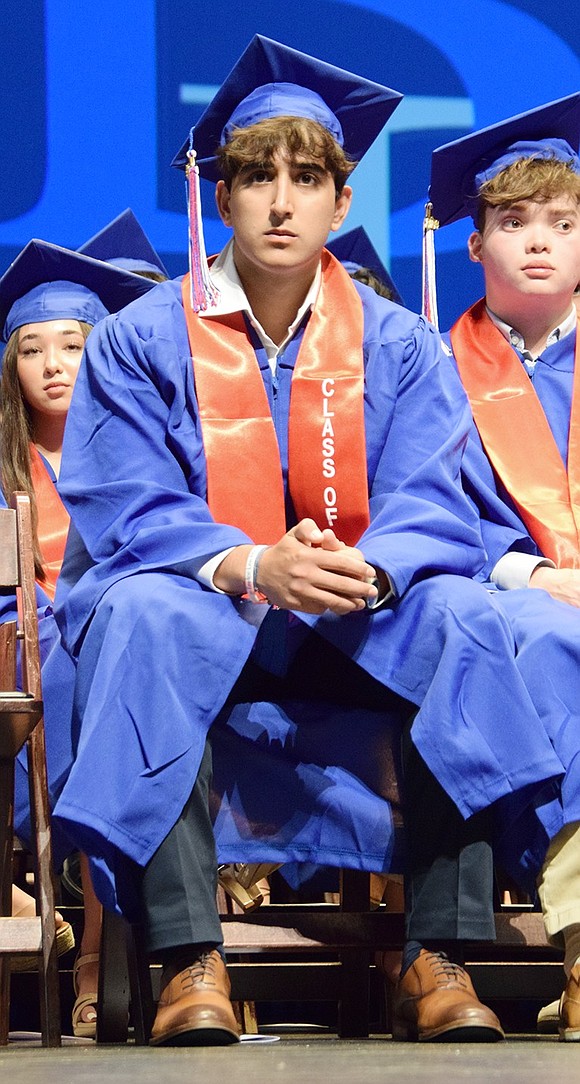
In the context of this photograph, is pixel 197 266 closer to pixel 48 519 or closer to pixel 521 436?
pixel 521 436

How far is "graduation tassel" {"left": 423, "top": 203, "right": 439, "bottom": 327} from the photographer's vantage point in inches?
136

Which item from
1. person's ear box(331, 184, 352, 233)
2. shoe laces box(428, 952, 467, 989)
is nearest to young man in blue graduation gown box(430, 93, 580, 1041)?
person's ear box(331, 184, 352, 233)

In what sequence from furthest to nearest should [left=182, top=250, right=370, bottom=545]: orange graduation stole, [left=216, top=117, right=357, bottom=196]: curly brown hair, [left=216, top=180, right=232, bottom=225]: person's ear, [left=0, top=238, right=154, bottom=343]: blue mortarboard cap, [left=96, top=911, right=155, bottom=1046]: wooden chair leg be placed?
[left=0, top=238, right=154, bottom=343]: blue mortarboard cap
[left=216, top=180, right=232, bottom=225]: person's ear
[left=216, top=117, right=357, bottom=196]: curly brown hair
[left=182, top=250, right=370, bottom=545]: orange graduation stole
[left=96, top=911, right=155, bottom=1046]: wooden chair leg

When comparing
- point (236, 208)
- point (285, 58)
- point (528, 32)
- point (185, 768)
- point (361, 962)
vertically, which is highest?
point (528, 32)

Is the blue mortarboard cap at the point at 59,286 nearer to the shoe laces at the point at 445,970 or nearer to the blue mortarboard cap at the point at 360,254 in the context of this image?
the blue mortarboard cap at the point at 360,254

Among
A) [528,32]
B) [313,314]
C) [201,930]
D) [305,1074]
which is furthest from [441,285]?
[305,1074]

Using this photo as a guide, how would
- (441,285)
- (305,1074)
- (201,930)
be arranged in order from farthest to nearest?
(441,285) < (201,930) < (305,1074)

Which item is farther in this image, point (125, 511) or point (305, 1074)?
point (125, 511)

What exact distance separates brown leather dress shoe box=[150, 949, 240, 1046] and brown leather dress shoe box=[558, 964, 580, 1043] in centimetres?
46

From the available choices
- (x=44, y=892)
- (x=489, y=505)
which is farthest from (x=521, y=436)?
(x=44, y=892)

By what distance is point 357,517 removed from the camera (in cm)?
276

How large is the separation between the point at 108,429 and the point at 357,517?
44 cm

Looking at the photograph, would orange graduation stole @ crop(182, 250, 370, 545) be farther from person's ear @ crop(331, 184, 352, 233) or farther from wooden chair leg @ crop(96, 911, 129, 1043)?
wooden chair leg @ crop(96, 911, 129, 1043)

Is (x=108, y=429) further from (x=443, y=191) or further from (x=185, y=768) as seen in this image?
(x=443, y=191)
